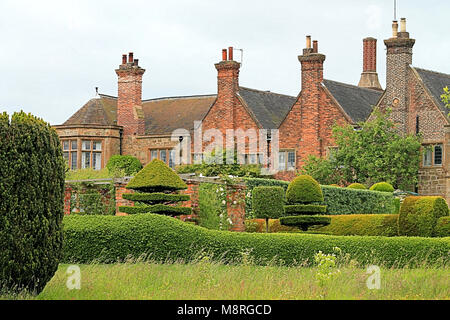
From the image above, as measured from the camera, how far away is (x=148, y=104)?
5819 centimetres

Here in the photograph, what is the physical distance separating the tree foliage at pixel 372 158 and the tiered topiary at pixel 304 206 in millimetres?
17105

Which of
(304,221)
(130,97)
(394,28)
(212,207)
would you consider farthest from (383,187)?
(130,97)

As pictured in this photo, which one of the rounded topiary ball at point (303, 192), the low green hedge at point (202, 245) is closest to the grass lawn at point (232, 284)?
the low green hedge at point (202, 245)

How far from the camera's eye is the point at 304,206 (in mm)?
26469

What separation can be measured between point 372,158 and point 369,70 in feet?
65.3

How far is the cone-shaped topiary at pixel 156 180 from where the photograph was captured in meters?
23.5

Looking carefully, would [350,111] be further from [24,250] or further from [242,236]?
[24,250]

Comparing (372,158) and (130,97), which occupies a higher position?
(130,97)

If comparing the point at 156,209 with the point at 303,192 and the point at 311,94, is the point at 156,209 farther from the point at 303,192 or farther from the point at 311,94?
the point at 311,94

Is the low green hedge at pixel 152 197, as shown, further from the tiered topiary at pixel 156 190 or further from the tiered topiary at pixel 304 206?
the tiered topiary at pixel 304 206

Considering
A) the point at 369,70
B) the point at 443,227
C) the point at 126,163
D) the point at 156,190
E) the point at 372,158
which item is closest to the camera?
the point at 443,227

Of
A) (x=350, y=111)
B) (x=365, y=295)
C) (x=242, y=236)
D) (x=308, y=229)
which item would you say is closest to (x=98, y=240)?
(x=242, y=236)

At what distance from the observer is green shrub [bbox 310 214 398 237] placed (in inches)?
1054

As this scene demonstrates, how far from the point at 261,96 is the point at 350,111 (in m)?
7.04
